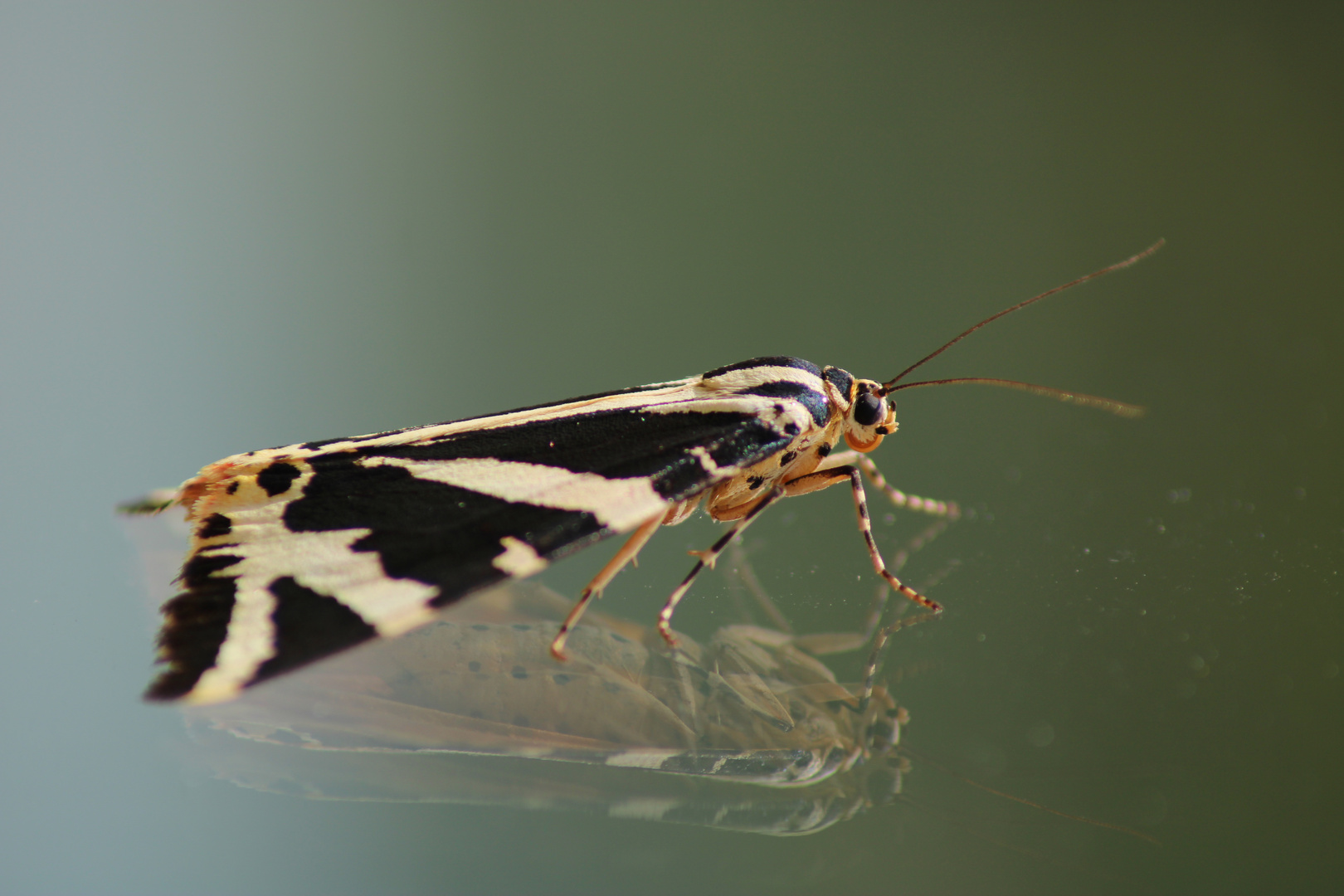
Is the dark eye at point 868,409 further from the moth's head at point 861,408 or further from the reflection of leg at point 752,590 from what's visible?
the reflection of leg at point 752,590

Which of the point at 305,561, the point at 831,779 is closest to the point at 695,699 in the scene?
the point at 831,779

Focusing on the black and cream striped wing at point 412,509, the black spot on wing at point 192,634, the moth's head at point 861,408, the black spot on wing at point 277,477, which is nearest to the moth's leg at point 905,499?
the moth's head at point 861,408

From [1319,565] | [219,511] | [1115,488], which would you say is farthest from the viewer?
[1115,488]

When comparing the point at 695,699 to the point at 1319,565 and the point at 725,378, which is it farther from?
the point at 1319,565

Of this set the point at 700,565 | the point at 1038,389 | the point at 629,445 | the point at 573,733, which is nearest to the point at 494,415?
the point at 629,445

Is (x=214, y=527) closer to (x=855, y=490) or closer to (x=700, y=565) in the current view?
(x=700, y=565)

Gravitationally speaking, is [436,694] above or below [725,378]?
below

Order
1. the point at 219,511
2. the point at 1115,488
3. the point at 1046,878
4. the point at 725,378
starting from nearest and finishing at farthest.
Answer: the point at 1046,878 → the point at 219,511 → the point at 725,378 → the point at 1115,488

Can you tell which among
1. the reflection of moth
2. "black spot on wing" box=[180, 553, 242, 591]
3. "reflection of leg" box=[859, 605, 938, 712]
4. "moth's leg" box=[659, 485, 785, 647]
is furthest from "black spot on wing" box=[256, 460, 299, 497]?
"reflection of leg" box=[859, 605, 938, 712]
